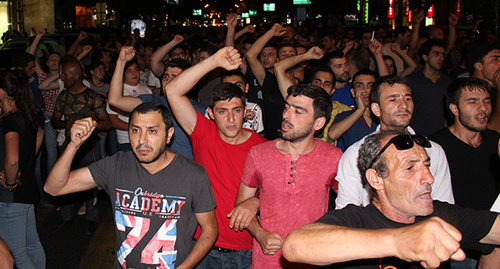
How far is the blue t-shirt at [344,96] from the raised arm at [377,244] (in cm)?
404

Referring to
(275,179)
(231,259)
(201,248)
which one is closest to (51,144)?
(231,259)

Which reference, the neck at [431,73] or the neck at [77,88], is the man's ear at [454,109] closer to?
the neck at [431,73]

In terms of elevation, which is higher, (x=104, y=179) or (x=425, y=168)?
(x=425, y=168)

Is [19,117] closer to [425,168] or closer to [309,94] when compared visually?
[309,94]

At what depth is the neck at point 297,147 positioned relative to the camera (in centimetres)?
353

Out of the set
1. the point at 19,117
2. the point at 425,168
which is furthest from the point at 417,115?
the point at 19,117

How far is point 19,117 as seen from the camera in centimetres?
427

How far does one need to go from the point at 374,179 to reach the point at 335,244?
2.29 feet

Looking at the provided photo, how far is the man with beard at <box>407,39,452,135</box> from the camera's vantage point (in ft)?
19.7

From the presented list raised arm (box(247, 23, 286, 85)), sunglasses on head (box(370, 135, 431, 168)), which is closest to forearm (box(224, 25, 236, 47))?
raised arm (box(247, 23, 286, 85))

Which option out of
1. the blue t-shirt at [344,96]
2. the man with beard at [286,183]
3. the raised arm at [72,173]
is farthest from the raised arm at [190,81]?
the blue t-shirt at [344,96]

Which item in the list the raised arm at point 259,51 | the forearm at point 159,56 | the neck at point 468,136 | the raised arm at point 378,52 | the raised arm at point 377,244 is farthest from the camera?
the forearm at point 159,56

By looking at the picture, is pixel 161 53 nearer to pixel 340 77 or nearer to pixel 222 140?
pixel 340 77

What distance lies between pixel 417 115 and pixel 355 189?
10.6 feet
